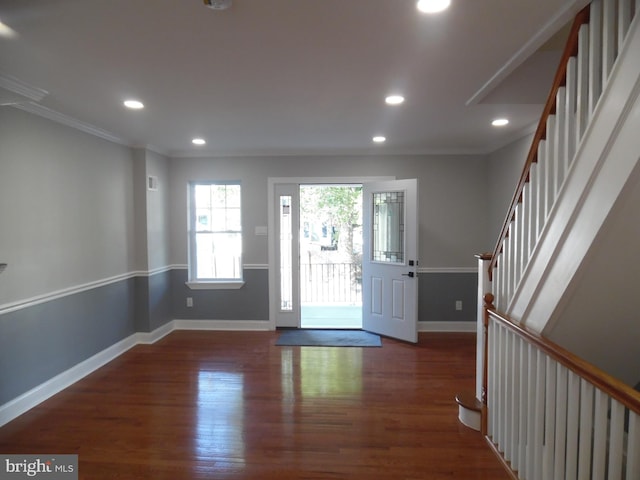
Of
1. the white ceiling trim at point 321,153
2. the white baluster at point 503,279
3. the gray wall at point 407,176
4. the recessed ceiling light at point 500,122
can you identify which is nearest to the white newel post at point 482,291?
the white baluster at point 503,279

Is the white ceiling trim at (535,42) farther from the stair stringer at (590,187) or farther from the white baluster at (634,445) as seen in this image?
the white baluster at (634,445)

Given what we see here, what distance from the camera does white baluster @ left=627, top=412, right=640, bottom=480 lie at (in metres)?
1.15

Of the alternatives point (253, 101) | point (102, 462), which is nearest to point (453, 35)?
point (253, 101)

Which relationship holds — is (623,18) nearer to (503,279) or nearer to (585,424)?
(503,279)

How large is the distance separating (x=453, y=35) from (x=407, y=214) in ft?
8.43

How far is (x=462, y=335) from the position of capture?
4625 mm

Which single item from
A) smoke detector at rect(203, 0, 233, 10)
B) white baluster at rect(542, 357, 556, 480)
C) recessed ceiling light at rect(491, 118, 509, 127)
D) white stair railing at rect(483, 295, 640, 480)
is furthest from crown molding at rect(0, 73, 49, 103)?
recessed ceiling light at rect(491, 118, 509, 127)

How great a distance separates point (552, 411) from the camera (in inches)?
66.3

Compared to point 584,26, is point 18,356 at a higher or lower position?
lower

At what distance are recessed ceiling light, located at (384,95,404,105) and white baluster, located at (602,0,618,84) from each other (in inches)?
53.9

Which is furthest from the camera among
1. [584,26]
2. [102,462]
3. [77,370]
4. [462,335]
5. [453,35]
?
[462,335]

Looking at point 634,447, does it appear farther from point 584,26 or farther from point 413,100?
point 413,100

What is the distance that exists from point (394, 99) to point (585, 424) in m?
2.28

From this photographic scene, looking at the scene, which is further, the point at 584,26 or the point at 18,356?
the point at 18,356
